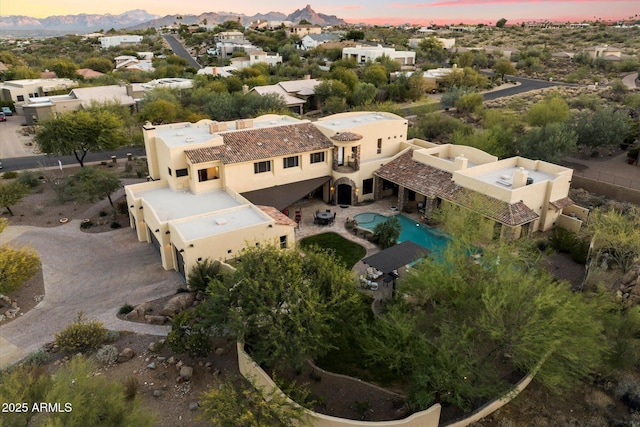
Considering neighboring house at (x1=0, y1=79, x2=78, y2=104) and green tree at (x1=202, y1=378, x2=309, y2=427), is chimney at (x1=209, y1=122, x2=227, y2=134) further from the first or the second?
neighboring house at (x1=0, y1=79, x2=78, y2=104)

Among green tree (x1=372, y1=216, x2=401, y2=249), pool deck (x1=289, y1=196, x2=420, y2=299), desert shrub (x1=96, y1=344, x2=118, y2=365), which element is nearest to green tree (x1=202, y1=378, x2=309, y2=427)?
desert shrub (x1=96, y1=344, x2=118, y2=365)

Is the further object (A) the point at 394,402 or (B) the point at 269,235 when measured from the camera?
(B) the point at 269,235

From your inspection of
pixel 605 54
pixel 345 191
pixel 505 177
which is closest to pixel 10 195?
pixel 345 191

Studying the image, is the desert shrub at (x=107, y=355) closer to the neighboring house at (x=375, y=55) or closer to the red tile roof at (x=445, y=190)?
the red tile roof at (x=445, y=190)

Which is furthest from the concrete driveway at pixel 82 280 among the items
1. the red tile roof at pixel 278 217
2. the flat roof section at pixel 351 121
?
the flat roof section at pixel 351 121

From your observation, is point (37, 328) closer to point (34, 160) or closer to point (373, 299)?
point (373, 299)

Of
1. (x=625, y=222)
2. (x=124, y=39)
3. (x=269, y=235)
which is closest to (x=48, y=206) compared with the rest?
(x=269, y=235)

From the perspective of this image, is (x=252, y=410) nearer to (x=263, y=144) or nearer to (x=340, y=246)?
(x=340, y=246)
